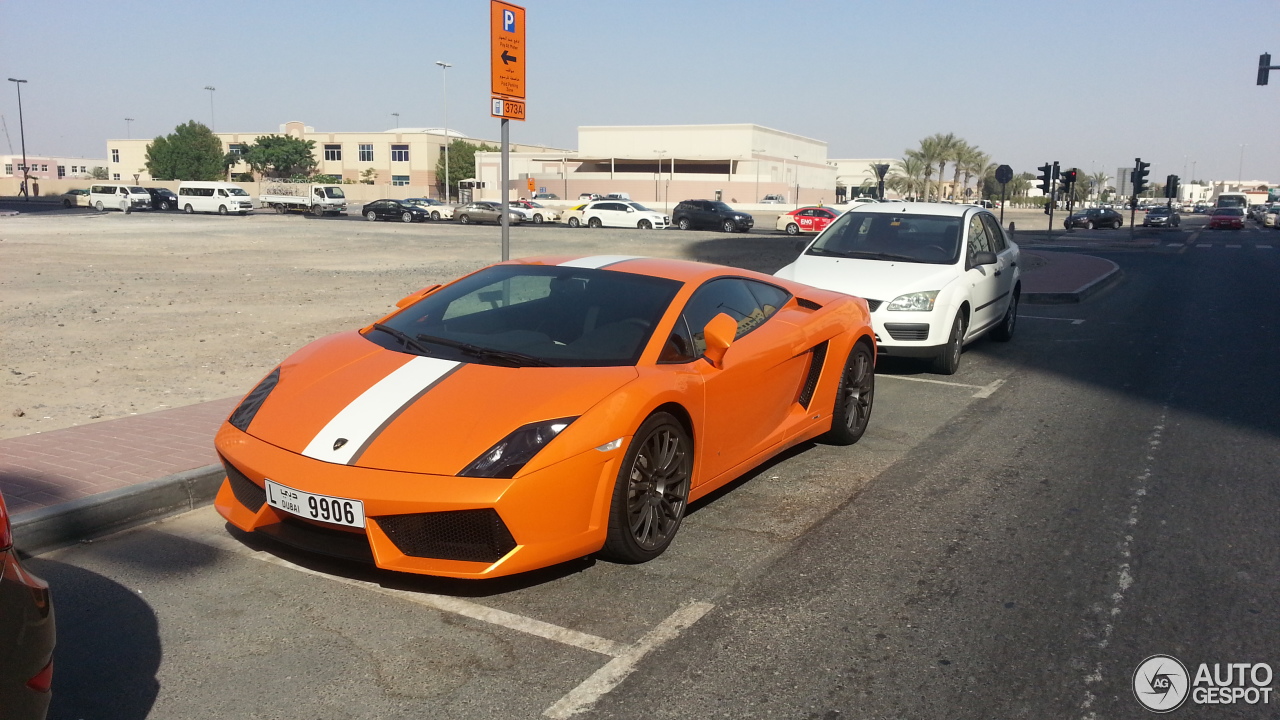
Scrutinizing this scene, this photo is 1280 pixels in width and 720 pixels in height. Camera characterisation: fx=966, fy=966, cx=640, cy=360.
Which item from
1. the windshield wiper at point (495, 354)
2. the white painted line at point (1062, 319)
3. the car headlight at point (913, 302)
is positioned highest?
the windshield wiper at point (495, 354)

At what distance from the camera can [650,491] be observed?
4.34 metres

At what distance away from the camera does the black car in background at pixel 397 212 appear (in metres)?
50.3

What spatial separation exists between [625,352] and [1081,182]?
12959cm

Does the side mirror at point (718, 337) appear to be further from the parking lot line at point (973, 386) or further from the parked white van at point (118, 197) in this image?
the parked white van at point (118, 197)

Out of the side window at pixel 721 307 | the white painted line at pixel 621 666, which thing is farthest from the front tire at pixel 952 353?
the white painted line at pixel 621 666

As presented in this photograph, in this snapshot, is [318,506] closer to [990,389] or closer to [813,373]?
[813,373]

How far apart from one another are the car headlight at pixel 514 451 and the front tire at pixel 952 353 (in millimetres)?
5965

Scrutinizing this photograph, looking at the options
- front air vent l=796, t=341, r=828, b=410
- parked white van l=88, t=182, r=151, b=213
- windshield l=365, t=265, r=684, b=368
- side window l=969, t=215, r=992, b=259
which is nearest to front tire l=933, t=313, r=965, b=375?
side window l=969, t=215, r=992, b=259

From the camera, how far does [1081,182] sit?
11988cm

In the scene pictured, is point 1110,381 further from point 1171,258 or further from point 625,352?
point 1171,258

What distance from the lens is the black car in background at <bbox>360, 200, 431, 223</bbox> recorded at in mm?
50344

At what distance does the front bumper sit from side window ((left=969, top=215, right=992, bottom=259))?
6.96m

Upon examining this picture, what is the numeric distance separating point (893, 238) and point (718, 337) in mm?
5834

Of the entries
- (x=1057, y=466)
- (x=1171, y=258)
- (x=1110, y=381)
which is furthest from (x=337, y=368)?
(x=1171, y=258)
